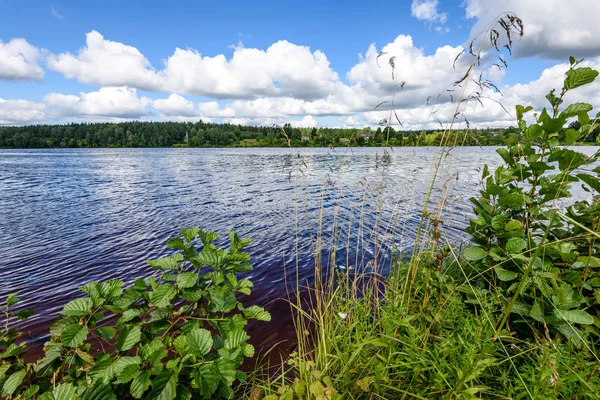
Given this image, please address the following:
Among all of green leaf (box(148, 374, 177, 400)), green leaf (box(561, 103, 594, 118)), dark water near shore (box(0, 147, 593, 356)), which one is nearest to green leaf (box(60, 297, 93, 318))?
green leaf (box(148, 374, 177, 400))

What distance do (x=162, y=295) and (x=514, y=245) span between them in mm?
3183

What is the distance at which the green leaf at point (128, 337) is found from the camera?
2115 millimetres

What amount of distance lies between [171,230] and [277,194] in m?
7.56

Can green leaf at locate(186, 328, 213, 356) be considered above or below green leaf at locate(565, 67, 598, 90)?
below

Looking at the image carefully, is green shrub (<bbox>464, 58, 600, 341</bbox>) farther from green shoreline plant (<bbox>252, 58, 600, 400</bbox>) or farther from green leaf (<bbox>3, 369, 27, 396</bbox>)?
green leaf (<bbox>3, 369, 27, 396</bbox>)

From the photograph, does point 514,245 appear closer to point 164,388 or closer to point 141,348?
point 164,388

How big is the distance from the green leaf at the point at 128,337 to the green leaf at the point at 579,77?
14.2 ft

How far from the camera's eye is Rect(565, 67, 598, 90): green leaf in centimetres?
271

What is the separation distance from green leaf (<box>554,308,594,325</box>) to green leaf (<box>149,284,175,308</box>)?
10.3ft

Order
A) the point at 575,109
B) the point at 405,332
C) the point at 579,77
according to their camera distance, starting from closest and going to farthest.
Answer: the point at 579,77
the point at 575,109
the point at 405,332

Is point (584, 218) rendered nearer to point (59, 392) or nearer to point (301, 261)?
point (59, 392)

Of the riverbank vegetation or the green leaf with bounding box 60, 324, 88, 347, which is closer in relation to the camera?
the green leaf with bounding box 60, 324, 88, 347

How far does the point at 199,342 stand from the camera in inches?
86.0

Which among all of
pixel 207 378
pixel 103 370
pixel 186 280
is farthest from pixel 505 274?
pixel 103 370
